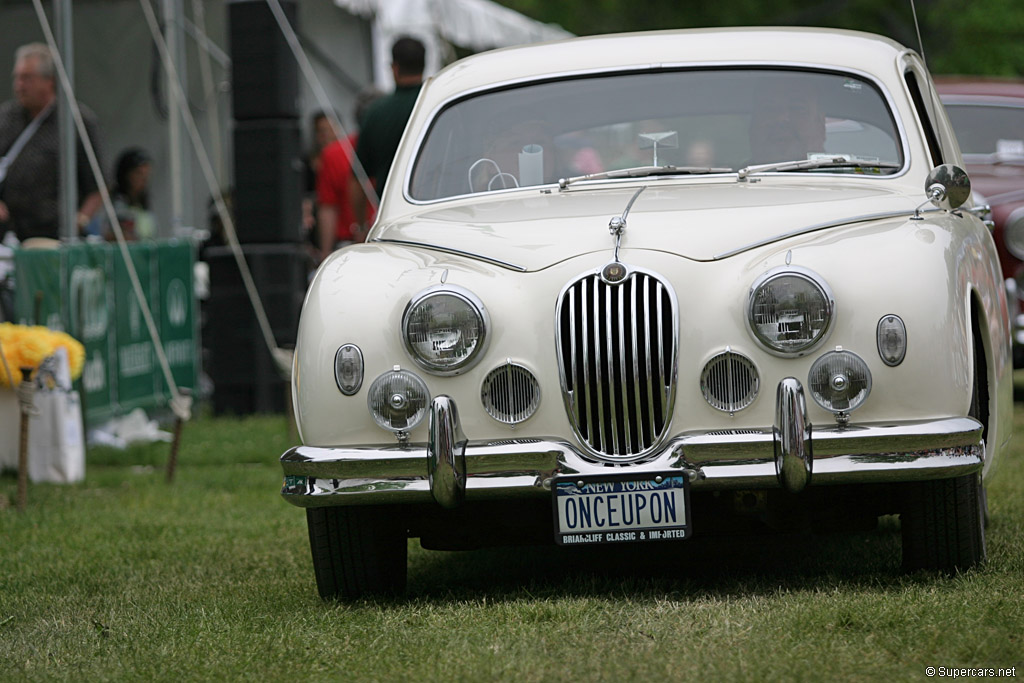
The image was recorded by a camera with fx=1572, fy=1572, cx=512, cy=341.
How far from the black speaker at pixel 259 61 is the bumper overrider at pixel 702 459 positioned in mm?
6626

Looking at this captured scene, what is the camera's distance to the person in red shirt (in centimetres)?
1048

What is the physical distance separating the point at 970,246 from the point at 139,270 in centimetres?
651

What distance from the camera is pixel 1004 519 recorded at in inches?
219

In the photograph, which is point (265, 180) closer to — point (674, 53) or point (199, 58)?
point (199, 58)

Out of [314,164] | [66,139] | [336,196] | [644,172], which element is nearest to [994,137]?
[336,196]

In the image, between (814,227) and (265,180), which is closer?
(814,227)

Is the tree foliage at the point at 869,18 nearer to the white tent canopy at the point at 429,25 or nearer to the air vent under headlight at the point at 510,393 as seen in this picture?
the white tent canopy at the point at 429,25

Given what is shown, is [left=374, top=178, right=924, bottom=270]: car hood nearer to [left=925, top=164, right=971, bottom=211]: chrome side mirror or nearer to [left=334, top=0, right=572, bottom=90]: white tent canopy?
[left=925, top=164, right=971, bottom=211]: chrome side mirror

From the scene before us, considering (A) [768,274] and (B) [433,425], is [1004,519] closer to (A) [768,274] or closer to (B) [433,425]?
(A) [768,274]

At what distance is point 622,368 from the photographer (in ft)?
13.2

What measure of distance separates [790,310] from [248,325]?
22.9 ft

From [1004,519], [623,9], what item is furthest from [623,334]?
[623,9]

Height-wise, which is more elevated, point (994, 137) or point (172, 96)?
point (172, 96)

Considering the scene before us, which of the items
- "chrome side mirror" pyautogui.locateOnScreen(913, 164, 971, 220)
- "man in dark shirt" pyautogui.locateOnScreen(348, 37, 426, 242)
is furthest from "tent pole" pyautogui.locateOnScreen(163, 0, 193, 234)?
"chrome side mirror" pyautogui.locateOnScreen(913, 164, 971, 220)
